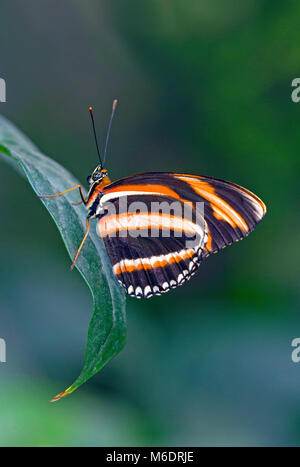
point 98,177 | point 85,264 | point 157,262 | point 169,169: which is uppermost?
point 169,169

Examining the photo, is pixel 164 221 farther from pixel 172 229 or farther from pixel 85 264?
pixel 85 264

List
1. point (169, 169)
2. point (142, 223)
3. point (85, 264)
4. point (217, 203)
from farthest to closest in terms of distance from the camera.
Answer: point (169, 169)
point (142, 223)
point (217, 203)
point (85, 264)

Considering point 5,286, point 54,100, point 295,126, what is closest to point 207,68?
point 295,126

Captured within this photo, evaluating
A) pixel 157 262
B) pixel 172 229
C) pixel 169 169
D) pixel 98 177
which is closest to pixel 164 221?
pixel 172 229

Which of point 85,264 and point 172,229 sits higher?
point 172,229

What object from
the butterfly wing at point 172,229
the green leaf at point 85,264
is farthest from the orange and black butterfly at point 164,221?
the green leaf at point 85,264

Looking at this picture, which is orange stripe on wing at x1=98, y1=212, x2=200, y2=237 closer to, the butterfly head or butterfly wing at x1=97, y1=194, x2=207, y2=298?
butterfly wing at x1=97, y1=194, x2=207, y2=298
